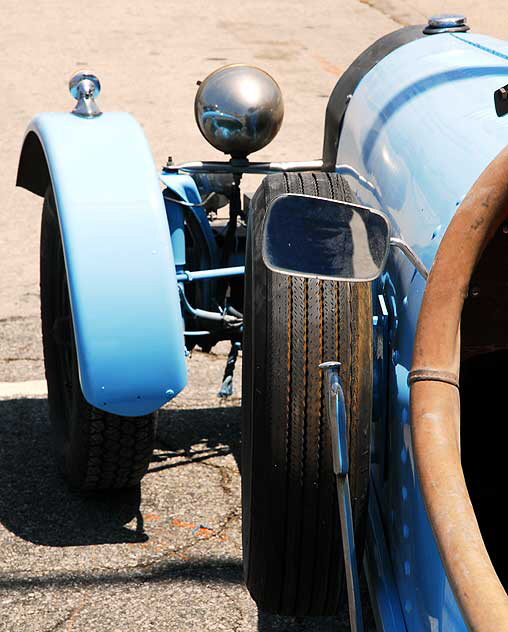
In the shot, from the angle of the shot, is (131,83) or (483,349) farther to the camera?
(131,83)

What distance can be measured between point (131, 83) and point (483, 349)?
770 centimetres

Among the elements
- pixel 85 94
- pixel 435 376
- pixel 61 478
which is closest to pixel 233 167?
pixel 85 94

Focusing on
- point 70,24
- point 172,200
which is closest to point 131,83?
point 70,24

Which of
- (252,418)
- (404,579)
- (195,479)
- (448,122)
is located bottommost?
→ (195,479)

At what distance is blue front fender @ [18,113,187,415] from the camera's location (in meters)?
2.75

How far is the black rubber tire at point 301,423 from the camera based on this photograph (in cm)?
219

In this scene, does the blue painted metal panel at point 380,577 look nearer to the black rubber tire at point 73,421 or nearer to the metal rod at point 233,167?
the black rubber tire at point 73,421

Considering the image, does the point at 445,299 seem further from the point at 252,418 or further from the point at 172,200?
the point at 172,200

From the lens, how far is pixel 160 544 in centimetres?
329

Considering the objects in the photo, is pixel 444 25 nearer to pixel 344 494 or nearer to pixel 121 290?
pixel 121 290

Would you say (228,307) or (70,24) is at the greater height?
(228,307)

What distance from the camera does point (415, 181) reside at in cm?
243

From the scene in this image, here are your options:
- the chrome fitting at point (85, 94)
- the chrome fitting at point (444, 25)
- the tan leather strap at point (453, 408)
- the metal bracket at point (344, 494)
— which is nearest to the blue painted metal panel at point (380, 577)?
the metal bracket at point (344, 494)

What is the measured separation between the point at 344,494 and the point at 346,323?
15.8 inches
